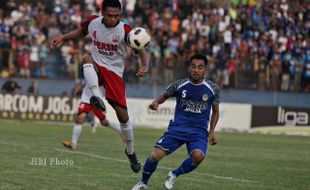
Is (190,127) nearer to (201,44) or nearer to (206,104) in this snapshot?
(206,104)

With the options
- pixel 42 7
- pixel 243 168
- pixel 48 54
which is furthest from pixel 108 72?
pixel 42 7

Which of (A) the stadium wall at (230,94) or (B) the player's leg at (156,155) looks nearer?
(B) the player's leg at (156,155)

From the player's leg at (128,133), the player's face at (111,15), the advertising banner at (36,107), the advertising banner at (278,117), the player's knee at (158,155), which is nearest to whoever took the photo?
the player's knee at (158,155)

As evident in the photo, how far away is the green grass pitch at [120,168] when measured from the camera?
38.0 feet

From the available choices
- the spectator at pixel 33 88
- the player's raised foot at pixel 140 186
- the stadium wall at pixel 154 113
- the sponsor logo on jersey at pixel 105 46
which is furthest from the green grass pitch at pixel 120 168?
the spectator at pixel 33 88

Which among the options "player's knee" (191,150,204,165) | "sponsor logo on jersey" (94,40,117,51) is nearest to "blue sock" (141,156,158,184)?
"player's knee" (191,150,204,165)

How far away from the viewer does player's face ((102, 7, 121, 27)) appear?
39.3 feet

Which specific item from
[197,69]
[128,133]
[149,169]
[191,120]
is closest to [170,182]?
[149,169]

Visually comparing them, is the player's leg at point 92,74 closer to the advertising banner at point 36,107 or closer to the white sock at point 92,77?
the white sock at point 92,77

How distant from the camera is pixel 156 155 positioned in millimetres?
10836

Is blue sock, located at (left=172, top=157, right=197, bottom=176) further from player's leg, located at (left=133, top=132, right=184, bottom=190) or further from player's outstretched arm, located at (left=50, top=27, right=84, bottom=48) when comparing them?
player's outstretched arm, located at (left=50, top=27, right=84, bottom=48)

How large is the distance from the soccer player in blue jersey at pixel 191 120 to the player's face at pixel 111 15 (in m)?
1.60

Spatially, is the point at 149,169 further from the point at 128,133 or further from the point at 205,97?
the point at 128,133

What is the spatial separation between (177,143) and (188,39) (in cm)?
2370
